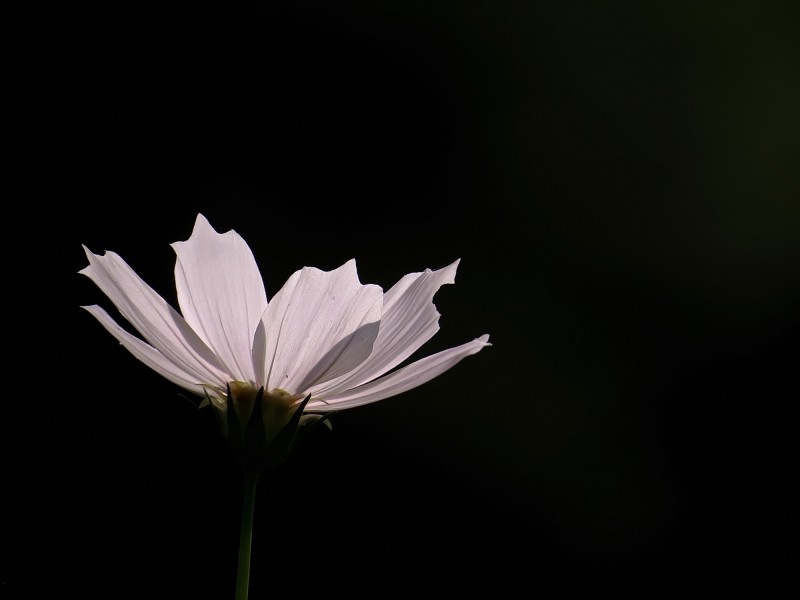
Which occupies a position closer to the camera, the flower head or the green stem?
the green stem

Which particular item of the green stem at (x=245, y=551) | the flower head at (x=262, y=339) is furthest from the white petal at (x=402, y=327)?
the green stem at (x=245, y=551)

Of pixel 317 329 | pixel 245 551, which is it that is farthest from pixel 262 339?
pixel 245 551

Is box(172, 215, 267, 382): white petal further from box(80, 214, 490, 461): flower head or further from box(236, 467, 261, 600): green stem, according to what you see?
box(236, 467, 261, 600): green stem

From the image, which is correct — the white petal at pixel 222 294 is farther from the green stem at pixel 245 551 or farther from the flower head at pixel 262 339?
the green stem at pixel 245 551

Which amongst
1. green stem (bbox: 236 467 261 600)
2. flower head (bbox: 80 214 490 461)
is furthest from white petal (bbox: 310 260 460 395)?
green stem (bbox: 236 467 261 600)

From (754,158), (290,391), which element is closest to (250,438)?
(290,391)

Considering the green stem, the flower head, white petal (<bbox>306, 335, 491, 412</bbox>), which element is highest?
the flower head

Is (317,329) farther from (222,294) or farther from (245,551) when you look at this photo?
(245,551)

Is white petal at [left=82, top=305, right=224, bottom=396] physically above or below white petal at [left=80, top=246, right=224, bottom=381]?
below
